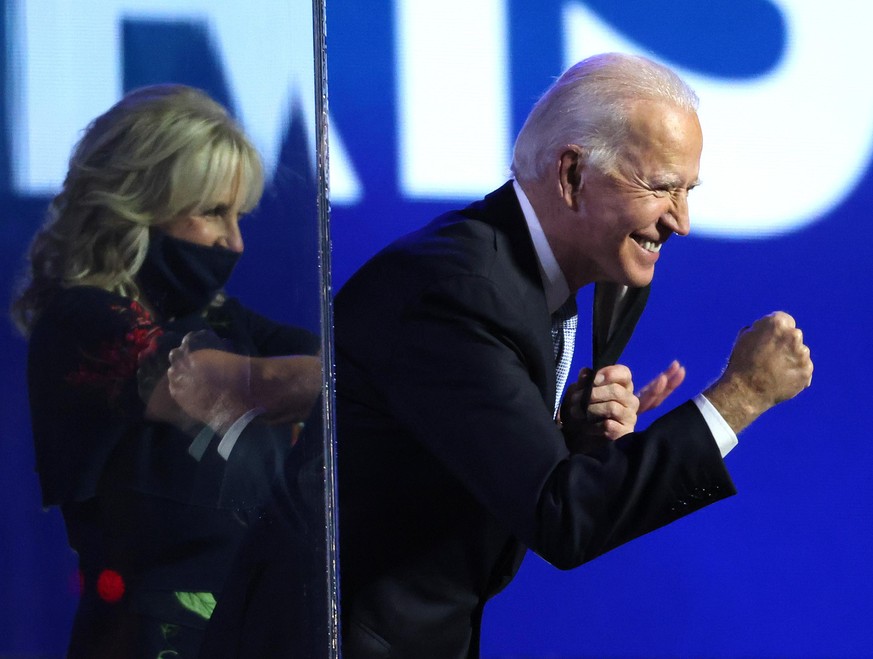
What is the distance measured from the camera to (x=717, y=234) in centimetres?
222

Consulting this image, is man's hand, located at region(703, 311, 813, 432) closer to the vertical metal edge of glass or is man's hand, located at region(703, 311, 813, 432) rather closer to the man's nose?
the man's nose

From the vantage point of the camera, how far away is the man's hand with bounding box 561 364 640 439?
1205mm

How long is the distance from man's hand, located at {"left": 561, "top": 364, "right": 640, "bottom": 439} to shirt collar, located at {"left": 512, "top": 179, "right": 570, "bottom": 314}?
116mm

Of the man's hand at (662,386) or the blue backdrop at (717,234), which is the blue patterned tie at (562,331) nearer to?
the man's hand at (662,386)

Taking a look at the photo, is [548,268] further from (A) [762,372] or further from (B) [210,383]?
(B) [210,383]

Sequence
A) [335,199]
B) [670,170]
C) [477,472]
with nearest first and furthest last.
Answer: [477,472] → [670,170] → [335,199]

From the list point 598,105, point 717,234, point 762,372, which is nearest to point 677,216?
point 598,105

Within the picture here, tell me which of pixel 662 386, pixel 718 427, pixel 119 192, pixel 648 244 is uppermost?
pixel 119 192

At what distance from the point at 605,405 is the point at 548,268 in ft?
0.57

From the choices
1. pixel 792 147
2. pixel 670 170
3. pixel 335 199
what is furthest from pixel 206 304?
pixel 792 147

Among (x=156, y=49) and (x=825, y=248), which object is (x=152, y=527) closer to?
(x=156, y=49)

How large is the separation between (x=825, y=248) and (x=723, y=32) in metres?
0.45

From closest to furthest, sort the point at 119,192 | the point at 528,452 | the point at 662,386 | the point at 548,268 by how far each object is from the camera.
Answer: the point at 119,192 < the point at 528,452 < the point at 548,268 < the point at 662,386

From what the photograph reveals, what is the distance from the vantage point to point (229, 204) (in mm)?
431
